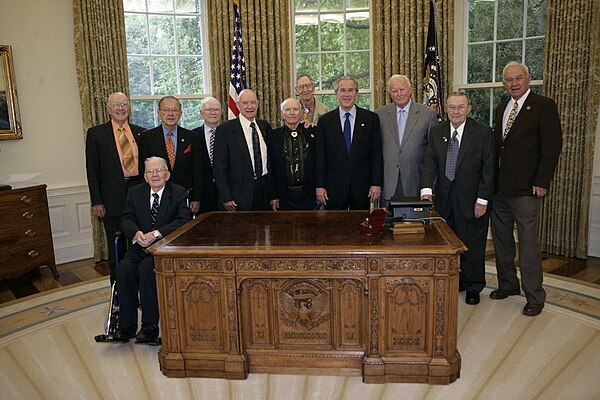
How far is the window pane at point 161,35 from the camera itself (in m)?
5.98

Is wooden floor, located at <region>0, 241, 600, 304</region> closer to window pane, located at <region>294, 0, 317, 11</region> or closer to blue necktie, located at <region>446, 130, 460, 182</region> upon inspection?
blue necktie, located at <region>446, 130, 460, 182</region>

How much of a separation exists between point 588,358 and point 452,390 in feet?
3.20

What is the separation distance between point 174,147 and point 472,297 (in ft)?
8.82

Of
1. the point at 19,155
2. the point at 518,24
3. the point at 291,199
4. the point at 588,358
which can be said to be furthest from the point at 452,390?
the point at 19,155

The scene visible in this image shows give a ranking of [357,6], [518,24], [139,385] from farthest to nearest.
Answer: [357,6] → [518,24] → [139,385]

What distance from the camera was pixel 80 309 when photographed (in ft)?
13.6

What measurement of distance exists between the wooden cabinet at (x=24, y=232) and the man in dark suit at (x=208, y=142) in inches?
66.4

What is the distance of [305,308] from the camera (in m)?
2.85

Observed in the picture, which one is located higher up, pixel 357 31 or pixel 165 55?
pixel 357 31

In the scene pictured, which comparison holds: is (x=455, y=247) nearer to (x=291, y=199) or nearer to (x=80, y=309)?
(x=291, y=199)

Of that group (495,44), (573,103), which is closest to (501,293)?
(573,103)

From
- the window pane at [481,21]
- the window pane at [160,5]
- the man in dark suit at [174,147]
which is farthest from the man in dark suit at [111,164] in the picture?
the window pane at [481,21]

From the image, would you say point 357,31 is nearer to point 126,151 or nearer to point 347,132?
point 347,132

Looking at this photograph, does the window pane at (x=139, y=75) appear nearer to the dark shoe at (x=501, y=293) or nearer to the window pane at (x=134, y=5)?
the window pane at (x=134, y=5)
